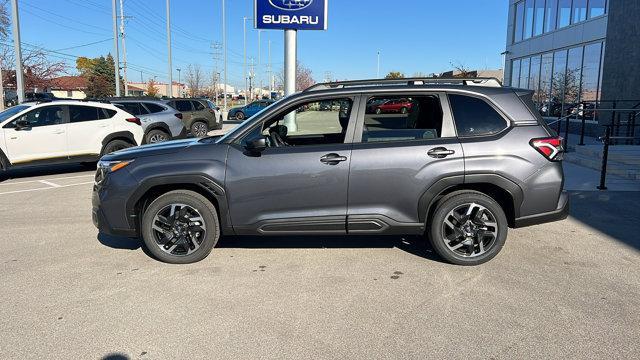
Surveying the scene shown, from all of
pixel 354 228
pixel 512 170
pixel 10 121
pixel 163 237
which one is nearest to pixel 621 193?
pixel 512 170

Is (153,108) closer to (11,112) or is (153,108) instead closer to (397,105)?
(11,112)

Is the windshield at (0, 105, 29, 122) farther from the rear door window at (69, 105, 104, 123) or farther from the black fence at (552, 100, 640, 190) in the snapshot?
the black fence at (552, 100, 640, 190)

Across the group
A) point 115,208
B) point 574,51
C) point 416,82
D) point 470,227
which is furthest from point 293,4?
point 470,227

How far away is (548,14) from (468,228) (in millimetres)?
20651

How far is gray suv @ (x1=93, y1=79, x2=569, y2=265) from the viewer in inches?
181

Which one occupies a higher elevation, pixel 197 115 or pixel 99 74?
pixel 99 74

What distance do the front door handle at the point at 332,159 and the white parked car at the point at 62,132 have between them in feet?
26.0

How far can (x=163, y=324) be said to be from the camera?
3561mm

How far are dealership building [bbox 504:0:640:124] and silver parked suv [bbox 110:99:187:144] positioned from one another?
39.2 feet

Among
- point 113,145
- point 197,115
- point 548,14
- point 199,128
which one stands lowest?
point 113,145

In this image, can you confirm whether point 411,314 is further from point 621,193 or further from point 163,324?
point 621,193

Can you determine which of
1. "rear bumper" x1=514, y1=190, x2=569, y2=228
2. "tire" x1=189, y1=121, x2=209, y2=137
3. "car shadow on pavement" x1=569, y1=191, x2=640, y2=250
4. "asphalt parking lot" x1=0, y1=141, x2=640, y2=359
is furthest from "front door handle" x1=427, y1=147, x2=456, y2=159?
"tire" x1=189, y1=121, x2=209, y2=137

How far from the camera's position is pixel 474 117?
474cm

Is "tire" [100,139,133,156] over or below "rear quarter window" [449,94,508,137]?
below
